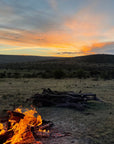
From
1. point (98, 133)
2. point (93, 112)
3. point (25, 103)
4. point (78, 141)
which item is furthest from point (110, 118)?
point (25, 103)

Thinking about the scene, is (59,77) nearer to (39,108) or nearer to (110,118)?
(39,108)

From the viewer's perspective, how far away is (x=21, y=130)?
4.58 meters

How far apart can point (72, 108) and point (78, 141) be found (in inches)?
143

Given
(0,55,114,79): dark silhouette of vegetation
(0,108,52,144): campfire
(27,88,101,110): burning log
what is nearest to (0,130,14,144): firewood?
(0,108,52,144): campfire

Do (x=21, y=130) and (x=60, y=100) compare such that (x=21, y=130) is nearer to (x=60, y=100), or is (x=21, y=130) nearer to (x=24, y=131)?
(x=24, y=131)

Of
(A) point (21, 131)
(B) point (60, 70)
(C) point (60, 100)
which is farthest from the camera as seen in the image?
(B) point (60, 70)

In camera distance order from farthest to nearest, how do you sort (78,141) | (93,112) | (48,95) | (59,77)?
(59,77)
(48,95)
(93,112)
(78,141)

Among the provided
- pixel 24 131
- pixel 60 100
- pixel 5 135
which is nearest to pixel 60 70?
pixel 60 100

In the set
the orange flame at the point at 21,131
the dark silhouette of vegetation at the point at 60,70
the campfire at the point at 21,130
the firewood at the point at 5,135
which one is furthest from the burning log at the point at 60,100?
the dark silhouette of vegetation at the point at 60,70

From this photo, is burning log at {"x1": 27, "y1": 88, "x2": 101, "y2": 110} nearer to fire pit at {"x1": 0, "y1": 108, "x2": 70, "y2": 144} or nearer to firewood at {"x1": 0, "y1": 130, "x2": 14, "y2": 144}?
fire pit at {"x1": 0, "y1": 108, "x2": 70, "y2": 144}

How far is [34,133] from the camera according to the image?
4938 millimetres

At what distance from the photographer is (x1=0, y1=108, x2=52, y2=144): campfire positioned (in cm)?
436

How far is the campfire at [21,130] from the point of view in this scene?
436 centimetres

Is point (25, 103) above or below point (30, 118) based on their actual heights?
below
